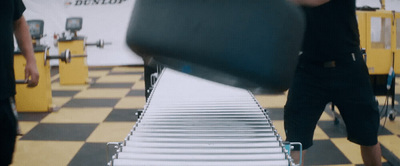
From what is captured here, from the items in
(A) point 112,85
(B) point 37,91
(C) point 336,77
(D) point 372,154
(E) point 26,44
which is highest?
(E) point 26,44

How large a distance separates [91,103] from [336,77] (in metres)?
2.96

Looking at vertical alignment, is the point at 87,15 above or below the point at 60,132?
above

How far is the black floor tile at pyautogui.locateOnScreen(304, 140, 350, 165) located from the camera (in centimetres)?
236

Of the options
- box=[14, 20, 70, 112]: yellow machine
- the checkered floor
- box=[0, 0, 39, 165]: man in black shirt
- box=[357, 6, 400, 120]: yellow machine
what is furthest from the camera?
box=[14, 20, 70, 112]: yellow machine

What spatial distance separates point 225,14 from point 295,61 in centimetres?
9

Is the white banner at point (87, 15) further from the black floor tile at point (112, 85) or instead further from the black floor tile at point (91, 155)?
the black floor tile at point (91, 155)

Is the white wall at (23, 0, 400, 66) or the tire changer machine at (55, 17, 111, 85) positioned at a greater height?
the white wall at (23, 0, 400, 66)

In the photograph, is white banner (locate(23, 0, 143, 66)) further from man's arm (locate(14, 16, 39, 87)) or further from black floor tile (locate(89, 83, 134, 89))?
man's arm (locate(14, 16, 39, 87))

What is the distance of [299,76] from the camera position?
1.59 meters

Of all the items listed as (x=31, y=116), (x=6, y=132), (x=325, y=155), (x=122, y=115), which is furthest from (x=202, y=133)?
(x=31, y=116)

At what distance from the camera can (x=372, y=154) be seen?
161 cm

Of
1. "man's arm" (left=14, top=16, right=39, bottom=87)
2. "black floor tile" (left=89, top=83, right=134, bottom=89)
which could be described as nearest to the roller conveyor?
"man's arm" (left=14, top=16, right=39, bottom=87)

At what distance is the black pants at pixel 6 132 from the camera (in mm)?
1412

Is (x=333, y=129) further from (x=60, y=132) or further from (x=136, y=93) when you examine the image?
(x=136, y=93)
